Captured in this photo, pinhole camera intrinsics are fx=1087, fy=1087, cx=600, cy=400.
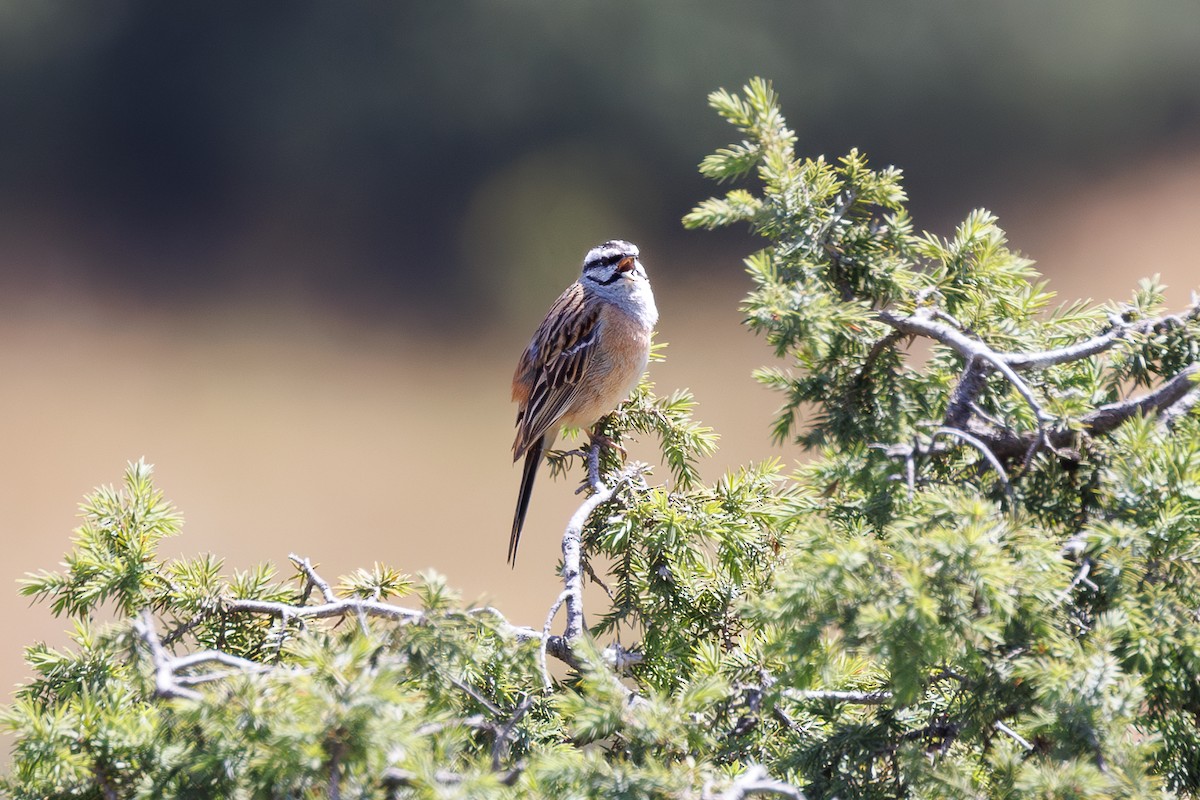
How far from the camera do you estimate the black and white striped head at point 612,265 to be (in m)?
3.08

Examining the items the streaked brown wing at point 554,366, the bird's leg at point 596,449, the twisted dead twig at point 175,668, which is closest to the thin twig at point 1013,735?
the twisted dead twig at point 175,668

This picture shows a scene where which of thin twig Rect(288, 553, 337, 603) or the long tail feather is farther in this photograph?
the long tail feather

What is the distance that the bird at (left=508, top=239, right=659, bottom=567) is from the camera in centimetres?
274

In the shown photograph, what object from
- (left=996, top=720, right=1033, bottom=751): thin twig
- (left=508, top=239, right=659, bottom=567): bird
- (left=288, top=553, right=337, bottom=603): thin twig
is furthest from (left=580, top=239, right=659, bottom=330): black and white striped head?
(left=996, top=720, right=1033, bottom=751): thin twig

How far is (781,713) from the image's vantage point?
1262 mm

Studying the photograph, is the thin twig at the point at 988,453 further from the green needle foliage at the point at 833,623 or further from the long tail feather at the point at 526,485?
the long tail feather at the point at 526,485

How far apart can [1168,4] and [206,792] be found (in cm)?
1383

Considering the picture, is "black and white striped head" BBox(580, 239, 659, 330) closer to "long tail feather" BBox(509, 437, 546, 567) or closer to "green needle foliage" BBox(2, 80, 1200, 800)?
"long tail feather" BBox(509, 437, 546, 567)

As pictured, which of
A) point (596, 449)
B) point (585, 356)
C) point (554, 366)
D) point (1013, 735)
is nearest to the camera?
point (1013, 735)

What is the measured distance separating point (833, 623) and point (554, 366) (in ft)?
6.96

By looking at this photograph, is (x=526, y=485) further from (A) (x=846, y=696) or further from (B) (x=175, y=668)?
(B) (x=175, y=668)

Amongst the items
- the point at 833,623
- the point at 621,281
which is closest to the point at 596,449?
the point at 621,281

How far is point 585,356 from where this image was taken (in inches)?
113

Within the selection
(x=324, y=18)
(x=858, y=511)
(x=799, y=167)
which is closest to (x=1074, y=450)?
(x=858, y=511)
